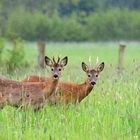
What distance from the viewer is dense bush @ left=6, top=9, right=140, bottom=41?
6103cm

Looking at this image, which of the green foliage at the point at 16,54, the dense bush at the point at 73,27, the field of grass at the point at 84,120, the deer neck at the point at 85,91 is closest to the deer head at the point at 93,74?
the deer neck at the point at 85,91

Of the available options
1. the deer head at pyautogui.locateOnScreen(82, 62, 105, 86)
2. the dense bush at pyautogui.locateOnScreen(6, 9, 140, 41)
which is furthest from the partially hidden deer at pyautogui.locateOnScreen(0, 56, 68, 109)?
the dense bush at pyautogui.locateOnScreen(6, 9, 140, 41)

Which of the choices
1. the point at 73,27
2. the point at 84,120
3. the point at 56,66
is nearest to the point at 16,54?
the point at 56,66

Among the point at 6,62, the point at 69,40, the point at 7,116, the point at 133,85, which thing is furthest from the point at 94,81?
the point at 69,40

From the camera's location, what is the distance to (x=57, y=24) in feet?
208

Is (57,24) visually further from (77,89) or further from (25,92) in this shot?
(25,92)

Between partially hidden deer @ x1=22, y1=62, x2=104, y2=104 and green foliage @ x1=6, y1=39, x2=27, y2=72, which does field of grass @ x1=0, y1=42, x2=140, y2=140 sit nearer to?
partially hidden deer @ x1=22, y1=62, x2=104, y2=104

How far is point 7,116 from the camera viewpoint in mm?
9523

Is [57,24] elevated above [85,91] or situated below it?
above

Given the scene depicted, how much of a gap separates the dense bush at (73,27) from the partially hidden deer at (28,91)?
157 ft

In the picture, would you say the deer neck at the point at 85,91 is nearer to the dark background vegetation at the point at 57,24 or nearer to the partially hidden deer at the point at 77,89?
the partially hidden deer at the point at 77,89

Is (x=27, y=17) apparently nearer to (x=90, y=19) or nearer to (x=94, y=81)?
(x=90, y=19)

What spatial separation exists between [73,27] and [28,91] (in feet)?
174

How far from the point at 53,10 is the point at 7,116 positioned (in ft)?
207
